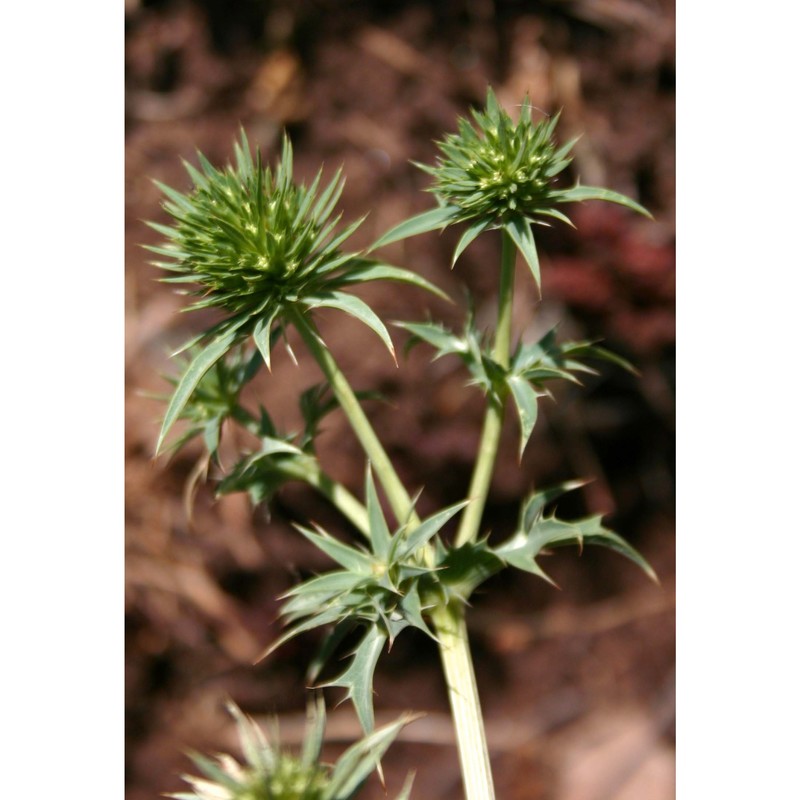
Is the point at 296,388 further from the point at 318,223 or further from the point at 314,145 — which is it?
the point at 318,223

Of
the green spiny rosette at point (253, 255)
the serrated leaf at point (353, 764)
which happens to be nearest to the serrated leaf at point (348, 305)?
the green spiny rosette at point (253, 255)

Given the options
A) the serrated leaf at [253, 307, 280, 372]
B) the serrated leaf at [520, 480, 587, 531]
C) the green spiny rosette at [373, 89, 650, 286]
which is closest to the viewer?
the serrated leaf at [253, 307, 280, 372]

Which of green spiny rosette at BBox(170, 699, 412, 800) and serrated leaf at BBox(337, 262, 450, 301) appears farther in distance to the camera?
serrated leaf at BBox(337, 262, 450, 301)

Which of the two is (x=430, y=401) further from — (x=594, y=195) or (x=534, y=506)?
(x=594, y=195)

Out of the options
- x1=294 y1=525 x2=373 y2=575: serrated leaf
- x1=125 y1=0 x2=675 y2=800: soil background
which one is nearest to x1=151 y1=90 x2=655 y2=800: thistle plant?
x1=294 y1=525 x2=373 y2=575: serrated leaf

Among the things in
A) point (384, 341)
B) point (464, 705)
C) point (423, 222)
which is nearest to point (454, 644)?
point (464, 705)

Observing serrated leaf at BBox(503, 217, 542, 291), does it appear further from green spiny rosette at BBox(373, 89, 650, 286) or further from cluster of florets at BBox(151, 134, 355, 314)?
cluster of florets at BBox(151, 134, 355, 314)

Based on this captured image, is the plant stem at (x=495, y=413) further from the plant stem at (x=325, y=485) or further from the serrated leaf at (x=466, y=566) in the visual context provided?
the plant stem at (x=325, y=485)
